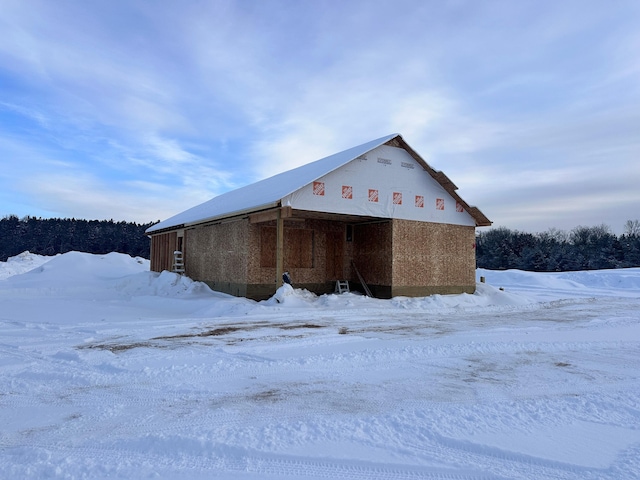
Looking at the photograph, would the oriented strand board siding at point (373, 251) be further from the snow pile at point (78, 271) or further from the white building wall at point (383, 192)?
the snow pile at point (78, 271)

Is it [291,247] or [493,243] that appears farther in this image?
[493,243]

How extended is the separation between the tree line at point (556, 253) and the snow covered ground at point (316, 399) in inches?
1513

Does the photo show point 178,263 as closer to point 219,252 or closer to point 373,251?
point 219,252

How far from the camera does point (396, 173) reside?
16359 millimetres

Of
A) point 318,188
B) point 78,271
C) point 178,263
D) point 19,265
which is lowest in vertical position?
point 78,271

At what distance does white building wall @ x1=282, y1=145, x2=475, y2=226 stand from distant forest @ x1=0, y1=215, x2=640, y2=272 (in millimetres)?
33031

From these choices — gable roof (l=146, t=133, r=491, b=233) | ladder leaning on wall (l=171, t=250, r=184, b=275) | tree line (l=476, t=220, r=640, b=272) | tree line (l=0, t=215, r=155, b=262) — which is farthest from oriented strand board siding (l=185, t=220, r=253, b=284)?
tree line (l=0, t=215, r=155, b=262)

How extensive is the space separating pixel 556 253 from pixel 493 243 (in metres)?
7.72

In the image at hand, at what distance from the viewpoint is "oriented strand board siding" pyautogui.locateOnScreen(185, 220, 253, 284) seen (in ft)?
51.8

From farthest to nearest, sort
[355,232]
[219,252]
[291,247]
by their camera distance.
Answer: [355,232]
[219,252]
[291,247]

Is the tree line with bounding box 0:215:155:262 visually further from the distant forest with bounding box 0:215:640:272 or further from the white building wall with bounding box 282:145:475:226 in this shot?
the white building wall with bounding box 282:145:475:226

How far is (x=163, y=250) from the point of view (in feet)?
75.8

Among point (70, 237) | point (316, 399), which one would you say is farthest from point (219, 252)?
point (70, 237)

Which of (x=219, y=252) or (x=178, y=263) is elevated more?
(x=219, y=252)
